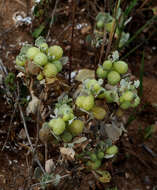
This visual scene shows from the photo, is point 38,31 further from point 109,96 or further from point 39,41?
point 109,96

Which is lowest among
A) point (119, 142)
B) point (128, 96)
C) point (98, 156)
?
point (119, 142)

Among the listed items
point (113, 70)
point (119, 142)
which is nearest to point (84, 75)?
point (113, 70)

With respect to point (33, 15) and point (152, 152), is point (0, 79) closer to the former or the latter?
point (33, 15)

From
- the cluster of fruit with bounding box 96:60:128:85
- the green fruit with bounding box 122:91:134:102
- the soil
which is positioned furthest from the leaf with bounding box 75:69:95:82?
the green fruit with bounding box 122:91:134:102

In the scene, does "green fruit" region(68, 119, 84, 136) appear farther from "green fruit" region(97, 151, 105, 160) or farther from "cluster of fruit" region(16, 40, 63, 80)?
"green fruit" region(97, 151, 105, 160)

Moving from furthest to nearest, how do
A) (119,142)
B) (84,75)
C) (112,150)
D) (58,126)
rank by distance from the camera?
(119,142) → (84,75) → (112,150) → (58,126)

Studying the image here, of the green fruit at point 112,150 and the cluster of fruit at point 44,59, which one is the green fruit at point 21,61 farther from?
the green fruit at point 112,150

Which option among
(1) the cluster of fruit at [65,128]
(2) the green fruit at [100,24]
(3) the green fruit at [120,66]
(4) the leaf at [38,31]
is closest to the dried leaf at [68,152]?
(1) the cluster of fruit at [65,128]
